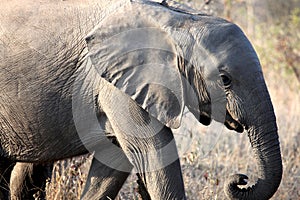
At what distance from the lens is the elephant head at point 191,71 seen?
3.89 meters

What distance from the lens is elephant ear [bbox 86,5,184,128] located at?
401 centimetres

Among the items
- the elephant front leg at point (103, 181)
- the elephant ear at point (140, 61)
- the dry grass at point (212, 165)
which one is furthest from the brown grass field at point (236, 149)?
the elephant ear at point (140, 61)

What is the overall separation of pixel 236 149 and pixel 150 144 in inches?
129

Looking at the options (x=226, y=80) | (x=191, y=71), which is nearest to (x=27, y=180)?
(x=191, y=71)

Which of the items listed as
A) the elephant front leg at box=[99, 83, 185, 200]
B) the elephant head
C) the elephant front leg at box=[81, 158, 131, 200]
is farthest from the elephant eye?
the elephant front leg at box=[81, 158, 131, 200]

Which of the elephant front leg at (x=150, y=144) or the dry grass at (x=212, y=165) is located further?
the dry grass at (x=212, y=165)

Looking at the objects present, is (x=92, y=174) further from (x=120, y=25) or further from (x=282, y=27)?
(x=282, y=27)

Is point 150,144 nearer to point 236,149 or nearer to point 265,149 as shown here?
point 265,149

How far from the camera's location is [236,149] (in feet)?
23.7

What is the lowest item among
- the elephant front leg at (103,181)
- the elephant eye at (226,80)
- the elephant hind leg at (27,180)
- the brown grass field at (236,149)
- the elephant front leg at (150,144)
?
the brown grass field at (236,149)

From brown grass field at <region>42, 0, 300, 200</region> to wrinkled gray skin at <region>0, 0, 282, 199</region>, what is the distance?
89 centimetres

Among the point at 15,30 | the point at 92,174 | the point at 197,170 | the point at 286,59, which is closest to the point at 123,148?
the point at 92,174

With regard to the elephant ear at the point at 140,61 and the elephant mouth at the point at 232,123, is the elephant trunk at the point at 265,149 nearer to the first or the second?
the elephant mouth at the point at 232,123

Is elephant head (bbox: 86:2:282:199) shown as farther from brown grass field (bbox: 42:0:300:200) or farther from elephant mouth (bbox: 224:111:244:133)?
brown grass field (bbox: 42:0:300:200)
